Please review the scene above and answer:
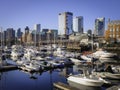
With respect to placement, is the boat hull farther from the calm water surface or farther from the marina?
the calm water surface

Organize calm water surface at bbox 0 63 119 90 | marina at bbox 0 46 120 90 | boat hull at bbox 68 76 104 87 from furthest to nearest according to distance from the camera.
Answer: calm water surface at bbox 0 63 119 90 < marina at bbox 0 46 120 90 < boat hull at bbox 68 76 104 87

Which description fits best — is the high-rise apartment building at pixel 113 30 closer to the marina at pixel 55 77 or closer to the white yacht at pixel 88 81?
the marina at pixel 55 77

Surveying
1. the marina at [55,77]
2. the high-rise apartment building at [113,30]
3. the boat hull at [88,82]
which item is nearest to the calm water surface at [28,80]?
the marina at [55,77]

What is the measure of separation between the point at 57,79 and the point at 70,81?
4.44 meters

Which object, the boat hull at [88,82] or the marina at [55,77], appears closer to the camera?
the boat hull at [88,82]

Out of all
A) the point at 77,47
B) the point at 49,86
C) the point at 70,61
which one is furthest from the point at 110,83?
the point at 77,47

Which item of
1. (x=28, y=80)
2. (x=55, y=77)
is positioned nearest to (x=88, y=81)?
(x=55, y=77)

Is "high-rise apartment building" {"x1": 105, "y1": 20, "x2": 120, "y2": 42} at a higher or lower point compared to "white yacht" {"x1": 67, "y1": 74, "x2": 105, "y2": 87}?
higher

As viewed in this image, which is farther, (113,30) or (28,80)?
(113,30)

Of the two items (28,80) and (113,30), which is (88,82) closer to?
(28,80)

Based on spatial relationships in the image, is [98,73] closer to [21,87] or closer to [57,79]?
[57,79]

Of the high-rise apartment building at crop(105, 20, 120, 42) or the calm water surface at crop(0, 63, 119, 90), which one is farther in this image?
the high-rise apartment building at crop(105, 20, 120, 42)

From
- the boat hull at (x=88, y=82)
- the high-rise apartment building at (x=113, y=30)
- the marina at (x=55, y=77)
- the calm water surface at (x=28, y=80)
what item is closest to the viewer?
the boat hull at (x=88, y=82)

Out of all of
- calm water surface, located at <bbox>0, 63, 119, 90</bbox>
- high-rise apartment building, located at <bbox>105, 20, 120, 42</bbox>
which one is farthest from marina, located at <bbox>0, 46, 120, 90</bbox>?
high-rise apartment building, located at <bbox>105, 20, 120, 42</bbox>
